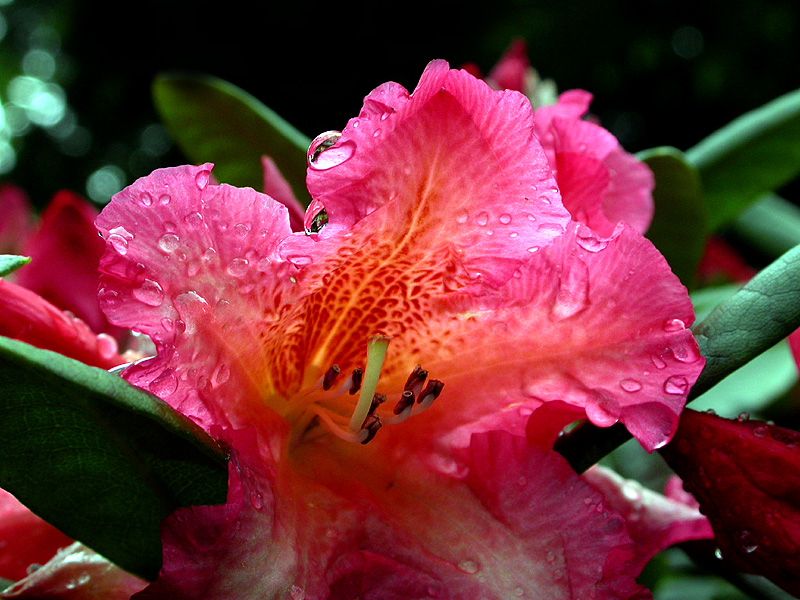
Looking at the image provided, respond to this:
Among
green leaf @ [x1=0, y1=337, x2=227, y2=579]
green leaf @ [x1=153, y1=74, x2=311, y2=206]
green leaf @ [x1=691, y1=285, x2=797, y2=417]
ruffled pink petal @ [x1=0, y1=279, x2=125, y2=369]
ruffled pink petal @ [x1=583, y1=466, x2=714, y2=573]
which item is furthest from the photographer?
green leaf @ [x1=691, y1=285, x2=797, y2=417]

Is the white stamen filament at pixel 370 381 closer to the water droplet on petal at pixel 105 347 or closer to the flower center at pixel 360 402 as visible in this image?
the flower center at pixel 360 402

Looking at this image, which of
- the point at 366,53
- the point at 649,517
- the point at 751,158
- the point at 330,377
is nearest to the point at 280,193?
the point at 330,377

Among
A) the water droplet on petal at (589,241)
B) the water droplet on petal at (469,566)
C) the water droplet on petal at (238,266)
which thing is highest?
the water droplet on petal at (238,266)

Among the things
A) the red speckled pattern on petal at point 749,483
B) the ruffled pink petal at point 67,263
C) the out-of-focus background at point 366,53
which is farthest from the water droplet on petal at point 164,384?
the out-of-focus background at point 366,53

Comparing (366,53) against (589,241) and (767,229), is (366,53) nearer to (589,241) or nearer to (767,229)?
(767,229)

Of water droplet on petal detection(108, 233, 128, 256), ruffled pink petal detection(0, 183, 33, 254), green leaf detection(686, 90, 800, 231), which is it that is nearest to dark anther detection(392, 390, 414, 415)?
water droplet on petal detection(108, 233, 128, 256)

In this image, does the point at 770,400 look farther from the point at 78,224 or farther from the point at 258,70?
the point at 258,70

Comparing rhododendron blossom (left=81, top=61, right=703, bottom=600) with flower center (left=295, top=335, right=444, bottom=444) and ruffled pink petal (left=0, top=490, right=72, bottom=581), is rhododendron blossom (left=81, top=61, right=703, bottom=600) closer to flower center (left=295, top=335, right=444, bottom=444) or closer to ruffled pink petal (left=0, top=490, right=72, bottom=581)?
flower center (left=295, top=335, right=444, bottom=444)
